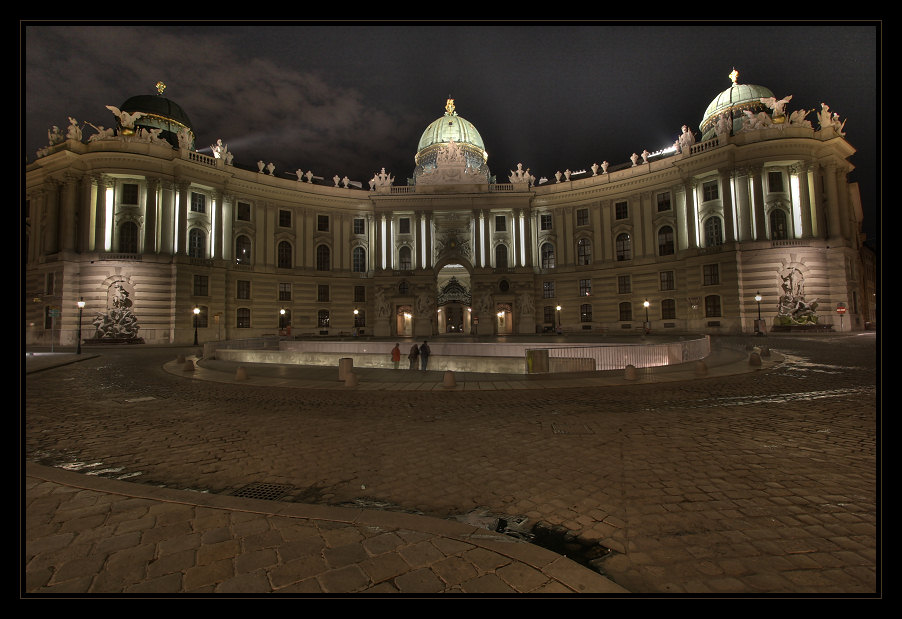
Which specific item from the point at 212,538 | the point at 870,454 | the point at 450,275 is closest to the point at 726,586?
the point at 212,538

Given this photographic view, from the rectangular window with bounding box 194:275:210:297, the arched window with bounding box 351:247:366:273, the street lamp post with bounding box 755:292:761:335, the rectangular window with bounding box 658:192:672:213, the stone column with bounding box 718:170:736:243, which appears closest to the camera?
the street lamp post with bounding box 755:292:761:335

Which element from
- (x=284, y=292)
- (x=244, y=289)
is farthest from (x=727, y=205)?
(x=244, y=289)

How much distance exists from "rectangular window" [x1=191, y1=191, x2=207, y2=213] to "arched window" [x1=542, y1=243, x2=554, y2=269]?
38.6m

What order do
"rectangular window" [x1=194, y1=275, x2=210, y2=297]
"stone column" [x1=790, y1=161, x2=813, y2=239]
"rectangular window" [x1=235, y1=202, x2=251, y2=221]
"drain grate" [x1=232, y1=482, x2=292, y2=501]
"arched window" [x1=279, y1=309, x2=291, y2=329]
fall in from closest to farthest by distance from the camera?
1. "drain grate" [x1=232, y1=482, x2=292, y2=501]
2. "stone column" [x1=790, y1=161, x2=813, y2=239]
3. "rectangular window" [x1=194, y1=275, x2=210, y2=297]
4. "rectangular window" [x1=235, y1=202, x2=251, y2=221]
5. "arched window" [x1=279, y1=309, x2=291, y2=329]

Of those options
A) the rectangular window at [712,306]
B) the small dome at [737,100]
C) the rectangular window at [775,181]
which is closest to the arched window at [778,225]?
the rectangular window at [775,181]

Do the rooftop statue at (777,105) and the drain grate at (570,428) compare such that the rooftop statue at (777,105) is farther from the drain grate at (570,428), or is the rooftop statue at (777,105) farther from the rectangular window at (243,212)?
the rectangular window at (243,212)

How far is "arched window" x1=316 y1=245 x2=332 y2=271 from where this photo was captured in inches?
2081

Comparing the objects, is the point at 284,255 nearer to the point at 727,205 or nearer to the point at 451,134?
the point at 451,134

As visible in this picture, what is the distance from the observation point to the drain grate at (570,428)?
7.51 metres

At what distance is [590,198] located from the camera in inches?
2005

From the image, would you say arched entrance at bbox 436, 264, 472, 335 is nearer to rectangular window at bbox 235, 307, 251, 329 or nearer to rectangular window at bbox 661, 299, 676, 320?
rectangular window at bbox 235, 307, 251, 329

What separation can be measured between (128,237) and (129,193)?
421 centimetres

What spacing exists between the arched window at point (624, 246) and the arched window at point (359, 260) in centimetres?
3091

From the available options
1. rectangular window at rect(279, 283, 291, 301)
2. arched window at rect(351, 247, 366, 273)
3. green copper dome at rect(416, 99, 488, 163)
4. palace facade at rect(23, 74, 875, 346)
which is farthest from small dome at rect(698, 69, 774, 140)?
rectangular window at rect(279, 283, 291, 301)
